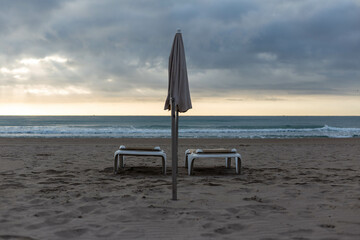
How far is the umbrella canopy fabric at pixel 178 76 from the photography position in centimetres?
416

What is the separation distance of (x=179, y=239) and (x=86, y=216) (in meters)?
1.22

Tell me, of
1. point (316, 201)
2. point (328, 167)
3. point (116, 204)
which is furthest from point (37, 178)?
point (328, 167)

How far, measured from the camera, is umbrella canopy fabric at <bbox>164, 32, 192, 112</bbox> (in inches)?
164

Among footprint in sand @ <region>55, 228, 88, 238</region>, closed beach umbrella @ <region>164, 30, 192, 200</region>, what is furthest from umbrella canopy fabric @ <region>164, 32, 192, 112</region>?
footprint in sand @ <region>55, 228, 88, 238</region>

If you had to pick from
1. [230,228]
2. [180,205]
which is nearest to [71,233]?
[180,205]

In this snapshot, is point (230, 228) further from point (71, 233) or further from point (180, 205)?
point (71, 233)

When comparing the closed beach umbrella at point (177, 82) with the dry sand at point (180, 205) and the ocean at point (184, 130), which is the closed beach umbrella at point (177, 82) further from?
the ocean at point (184, 130)

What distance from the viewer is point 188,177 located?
6098 mm

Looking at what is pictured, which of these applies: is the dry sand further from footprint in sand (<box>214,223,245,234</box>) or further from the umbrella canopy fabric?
the umbrella canopy fabric

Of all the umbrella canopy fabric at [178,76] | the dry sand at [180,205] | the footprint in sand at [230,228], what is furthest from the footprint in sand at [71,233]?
the umbrella canopy fabric at [178,76]

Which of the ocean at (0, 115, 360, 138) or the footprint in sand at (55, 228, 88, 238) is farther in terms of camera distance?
the ocean at (0, 115, 360, 138)

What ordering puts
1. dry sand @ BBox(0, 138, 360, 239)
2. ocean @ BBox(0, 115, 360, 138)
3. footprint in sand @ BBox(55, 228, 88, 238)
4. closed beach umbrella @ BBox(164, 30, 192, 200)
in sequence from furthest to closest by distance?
ocean @ BBox(0, 115, 360, 138), closed beach umbrella @ BBox(164, 30, 192, 200), dry sand @ BBox(0, 138, 360, 239), footprint in sand @ BBox(55, 228, 88, 238)

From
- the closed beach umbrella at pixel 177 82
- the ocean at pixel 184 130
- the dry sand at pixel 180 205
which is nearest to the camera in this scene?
the dry sand at pixel 180 205

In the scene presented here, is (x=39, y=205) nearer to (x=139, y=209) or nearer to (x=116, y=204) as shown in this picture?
(x=116, y=204)
